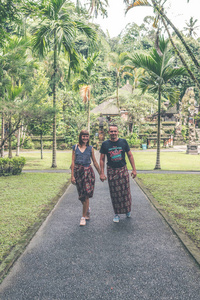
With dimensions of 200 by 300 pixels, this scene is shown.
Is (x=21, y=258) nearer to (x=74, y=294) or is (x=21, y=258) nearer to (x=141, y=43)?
(x=74, y=294)

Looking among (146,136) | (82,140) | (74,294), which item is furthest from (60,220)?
(146,136)

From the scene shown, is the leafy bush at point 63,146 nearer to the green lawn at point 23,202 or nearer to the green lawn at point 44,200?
the green lawn at point 44,200

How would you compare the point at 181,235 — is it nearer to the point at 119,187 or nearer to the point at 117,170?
the point at 119,187

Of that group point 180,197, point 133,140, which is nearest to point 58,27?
point 180,197

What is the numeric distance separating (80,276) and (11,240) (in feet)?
5.02

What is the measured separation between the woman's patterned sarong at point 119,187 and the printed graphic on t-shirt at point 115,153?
21 cm

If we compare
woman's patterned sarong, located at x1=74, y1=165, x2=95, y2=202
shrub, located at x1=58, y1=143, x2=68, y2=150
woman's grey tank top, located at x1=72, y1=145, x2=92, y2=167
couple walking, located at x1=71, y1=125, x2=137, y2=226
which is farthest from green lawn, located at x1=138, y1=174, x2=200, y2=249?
shrub, located at x1=58, y1=143, x2=68, y2=150

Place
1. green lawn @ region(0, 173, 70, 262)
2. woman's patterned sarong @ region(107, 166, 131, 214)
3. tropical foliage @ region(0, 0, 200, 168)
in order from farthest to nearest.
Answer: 1. tropical foliage @ region(0, 0, 200, 168)
2. woman's patterned sarong @ region(107, 166, 131, 214)
3. green lawn @ region(0, 173, 70, 262)

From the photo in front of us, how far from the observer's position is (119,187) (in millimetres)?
4902

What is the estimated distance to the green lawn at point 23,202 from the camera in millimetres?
4398

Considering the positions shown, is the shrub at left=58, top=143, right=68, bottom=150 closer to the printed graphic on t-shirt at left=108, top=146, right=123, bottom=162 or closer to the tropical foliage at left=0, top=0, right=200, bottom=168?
the tropical foliage at left=0, top=0, right=200, bottom=168

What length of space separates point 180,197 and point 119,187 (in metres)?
2.92

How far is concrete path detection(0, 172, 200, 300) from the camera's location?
276cm

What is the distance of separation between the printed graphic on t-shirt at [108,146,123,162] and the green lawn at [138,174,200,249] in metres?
1.63
